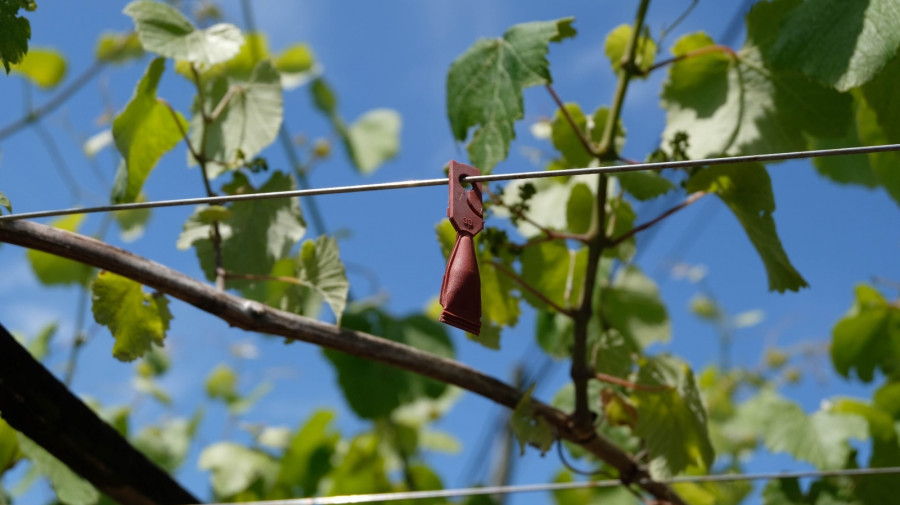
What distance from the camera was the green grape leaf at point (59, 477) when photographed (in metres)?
0.89

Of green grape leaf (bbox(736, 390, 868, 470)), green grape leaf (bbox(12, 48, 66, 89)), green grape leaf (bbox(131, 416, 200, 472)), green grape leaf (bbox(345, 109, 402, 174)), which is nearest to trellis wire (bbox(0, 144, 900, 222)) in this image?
green grape leaf (bbox(736, 390, 868, 470))

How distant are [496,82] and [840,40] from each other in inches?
11.4

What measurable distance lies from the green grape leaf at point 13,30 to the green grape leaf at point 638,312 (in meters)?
0.84

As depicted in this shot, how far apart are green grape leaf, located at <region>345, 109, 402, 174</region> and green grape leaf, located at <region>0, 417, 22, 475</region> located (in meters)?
1.09

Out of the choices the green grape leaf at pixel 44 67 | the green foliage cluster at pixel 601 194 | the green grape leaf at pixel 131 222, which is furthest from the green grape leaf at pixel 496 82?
the green grape leaf at pixel 44 67

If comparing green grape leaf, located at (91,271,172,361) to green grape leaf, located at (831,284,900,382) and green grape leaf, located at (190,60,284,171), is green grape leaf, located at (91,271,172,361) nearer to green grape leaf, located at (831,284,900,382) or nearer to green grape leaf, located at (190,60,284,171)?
green grape leaf, located at (190,60,284,171)

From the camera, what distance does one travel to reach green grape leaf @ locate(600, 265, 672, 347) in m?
1.27

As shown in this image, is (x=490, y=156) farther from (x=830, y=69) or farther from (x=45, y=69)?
(x=45, y=69)

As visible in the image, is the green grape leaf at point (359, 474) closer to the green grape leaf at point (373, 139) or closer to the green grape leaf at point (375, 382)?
the green grape leaf at point (375, 382)

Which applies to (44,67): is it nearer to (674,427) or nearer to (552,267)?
(552,267)

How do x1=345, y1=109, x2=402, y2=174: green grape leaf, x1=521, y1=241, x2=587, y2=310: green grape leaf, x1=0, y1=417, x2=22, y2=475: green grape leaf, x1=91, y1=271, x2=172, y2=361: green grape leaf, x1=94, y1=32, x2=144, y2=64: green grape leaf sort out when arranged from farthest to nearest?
x1=345, y1=109, x2=402, y2=174: green grape leaf, x1=94, y1=32, x2=144, y2=64: green grape leaf, x1=521, y1=241, x2=587, y2=310: green grape leaf, x1=0, y1=417, x2=22, y2=475: green grape leaf, x1=91, y1=271, x2=172, y2=361: green grape leaf

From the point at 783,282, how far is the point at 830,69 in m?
0.19

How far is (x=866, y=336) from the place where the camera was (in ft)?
3.82

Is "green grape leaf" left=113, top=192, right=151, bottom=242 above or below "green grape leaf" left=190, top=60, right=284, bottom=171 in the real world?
below
